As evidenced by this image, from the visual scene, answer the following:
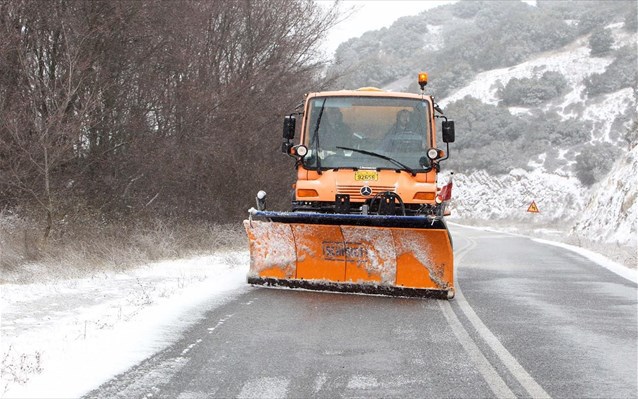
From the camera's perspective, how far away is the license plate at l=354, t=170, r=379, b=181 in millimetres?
10711

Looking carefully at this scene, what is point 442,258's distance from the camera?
9680 mm

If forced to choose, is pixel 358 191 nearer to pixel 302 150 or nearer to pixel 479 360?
pixel 302 150

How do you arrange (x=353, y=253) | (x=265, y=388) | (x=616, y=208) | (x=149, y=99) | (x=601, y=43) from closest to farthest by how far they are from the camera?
1. (x=265, y=388)
2. (x=353, y=253)
3. (x=149, y=99)
4. (x=616, y=208)
5. (x=601, y=43)

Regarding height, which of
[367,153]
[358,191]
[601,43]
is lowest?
[358,191]

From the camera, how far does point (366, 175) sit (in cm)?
1074

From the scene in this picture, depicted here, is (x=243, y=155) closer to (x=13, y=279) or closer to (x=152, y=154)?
(x=152, y=154)

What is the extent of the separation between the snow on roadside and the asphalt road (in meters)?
0.27

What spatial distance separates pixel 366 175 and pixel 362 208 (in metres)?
0.65

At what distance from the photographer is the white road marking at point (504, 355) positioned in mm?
5340

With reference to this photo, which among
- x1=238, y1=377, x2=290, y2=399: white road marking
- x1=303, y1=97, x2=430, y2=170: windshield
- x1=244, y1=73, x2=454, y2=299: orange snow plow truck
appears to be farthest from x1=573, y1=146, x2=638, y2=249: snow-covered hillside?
x1=238, y1=377, x2=290, y2=399: white road marking

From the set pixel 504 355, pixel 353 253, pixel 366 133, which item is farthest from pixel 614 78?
pixel 504 355

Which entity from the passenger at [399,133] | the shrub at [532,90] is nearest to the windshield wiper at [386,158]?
the passenger at [399,133]

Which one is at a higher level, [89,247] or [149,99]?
[149,99]

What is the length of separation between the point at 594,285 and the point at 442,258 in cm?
414
